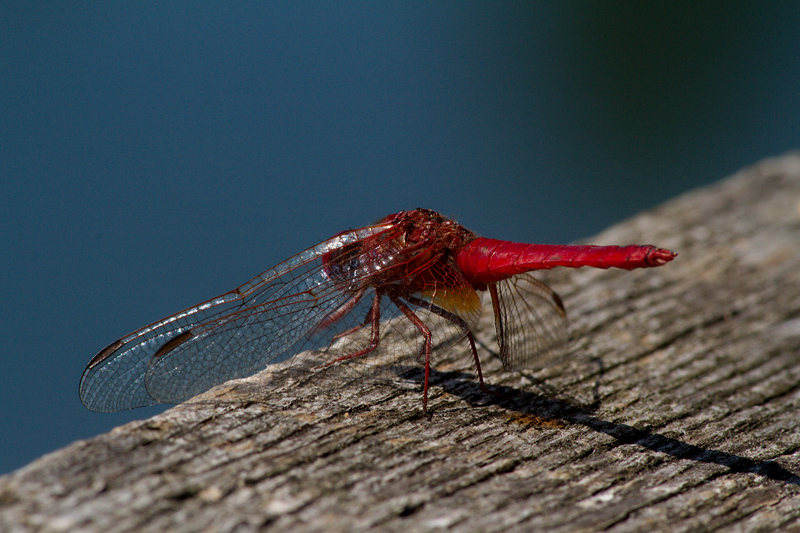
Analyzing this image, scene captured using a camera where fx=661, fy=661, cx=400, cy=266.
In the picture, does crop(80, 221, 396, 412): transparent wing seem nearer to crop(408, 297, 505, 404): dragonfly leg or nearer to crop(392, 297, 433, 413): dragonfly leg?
crop(392, 297, 433, 413): dragonfly leg

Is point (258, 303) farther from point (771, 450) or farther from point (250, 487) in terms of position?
point (771, 450)

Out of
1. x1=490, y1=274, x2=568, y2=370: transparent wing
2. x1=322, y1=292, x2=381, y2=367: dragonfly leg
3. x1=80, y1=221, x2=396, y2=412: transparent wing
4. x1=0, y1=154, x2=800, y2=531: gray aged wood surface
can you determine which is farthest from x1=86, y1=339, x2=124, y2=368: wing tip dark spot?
x1=490, y1=274, x2=568, y2=370: transparent wing

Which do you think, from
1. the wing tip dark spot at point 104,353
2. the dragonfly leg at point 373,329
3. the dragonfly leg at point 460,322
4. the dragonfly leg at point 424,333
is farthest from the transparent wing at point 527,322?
the wing tip dark spot at point 104,353

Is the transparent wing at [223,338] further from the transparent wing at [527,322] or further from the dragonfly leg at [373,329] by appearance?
the transparent wing at [527,322]

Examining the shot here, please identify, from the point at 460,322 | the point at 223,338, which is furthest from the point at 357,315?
the point at 223,338

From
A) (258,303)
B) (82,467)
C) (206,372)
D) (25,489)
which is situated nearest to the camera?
(25,489)

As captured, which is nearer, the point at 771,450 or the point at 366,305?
the point at 771,450

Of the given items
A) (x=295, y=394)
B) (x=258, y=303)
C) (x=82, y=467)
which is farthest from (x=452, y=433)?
(x=258, y=303)
